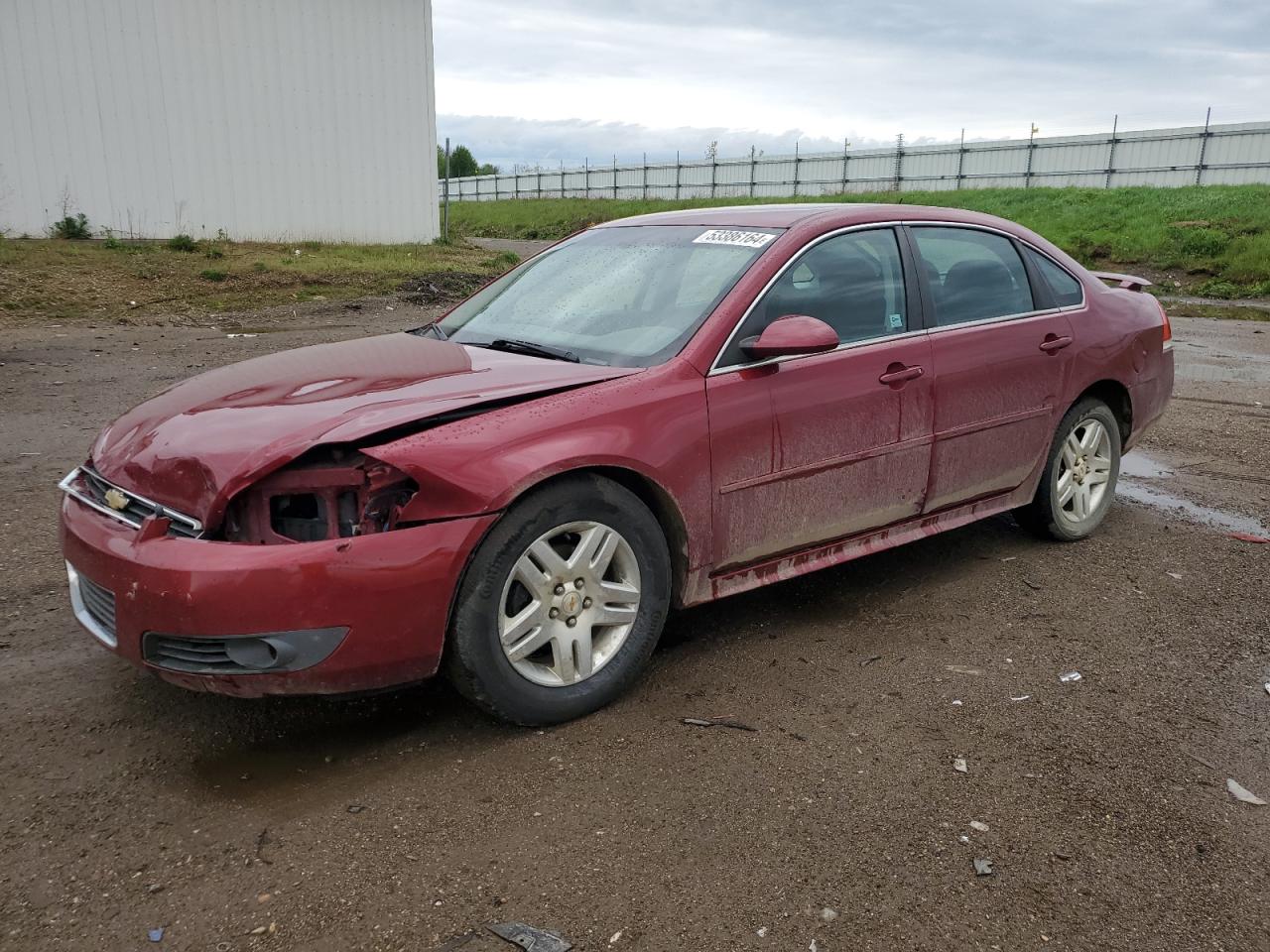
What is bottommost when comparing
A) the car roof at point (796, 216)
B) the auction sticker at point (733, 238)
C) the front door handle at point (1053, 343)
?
the front door handle at point (1053, 343)

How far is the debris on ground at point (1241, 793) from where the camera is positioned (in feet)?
9.88

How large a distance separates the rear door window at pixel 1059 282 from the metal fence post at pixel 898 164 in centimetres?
3463

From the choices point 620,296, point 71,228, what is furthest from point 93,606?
point 71,228

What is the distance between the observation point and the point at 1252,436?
7.56 metres

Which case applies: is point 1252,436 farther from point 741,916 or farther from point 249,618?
point 249,618

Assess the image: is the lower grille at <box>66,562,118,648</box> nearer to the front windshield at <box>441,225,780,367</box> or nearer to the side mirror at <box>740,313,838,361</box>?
the front windshield at <box>441,225,780,367</box>

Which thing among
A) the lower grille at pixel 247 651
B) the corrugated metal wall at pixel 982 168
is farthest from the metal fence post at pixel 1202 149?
the lower grille at pixel 247 651

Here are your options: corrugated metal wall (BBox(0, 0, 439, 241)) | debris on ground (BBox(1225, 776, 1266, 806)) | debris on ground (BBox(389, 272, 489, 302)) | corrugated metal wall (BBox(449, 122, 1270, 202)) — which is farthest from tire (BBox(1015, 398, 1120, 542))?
corrugated metal wall (BBox(449, 122, 1270, 202))

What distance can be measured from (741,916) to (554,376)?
1.77 m

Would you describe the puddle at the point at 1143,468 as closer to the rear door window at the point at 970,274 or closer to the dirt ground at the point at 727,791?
the dirt ground at the point at 727,791

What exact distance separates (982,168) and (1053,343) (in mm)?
33630

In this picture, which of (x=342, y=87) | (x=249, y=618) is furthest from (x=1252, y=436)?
(x=342, y=87)

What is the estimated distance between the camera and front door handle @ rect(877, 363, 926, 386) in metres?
4.13

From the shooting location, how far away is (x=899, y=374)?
4.18 metres
